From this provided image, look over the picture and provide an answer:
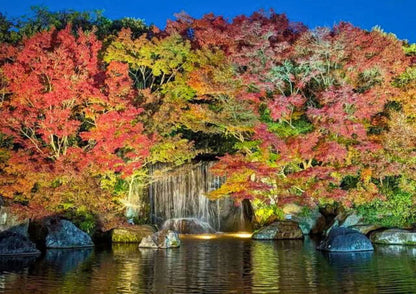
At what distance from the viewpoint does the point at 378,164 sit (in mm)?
19547

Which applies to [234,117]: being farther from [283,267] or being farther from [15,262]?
[15,262]

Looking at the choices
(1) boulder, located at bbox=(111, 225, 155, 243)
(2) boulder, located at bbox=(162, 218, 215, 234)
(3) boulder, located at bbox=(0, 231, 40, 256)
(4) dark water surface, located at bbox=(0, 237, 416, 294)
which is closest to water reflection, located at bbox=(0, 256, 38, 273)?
(4) dark water surface, located at bbox=(0, 237, 416, 294)

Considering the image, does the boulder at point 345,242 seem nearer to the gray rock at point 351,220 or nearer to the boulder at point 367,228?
the boulder at point 367,228

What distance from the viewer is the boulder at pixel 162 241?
1678 centimetres

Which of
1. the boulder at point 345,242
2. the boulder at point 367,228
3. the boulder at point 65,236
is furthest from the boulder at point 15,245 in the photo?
the boulder at point 367,228

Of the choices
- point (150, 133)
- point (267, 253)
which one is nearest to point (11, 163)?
point (150, 133)

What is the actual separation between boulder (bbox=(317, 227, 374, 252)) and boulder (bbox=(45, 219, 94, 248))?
27.9 feet

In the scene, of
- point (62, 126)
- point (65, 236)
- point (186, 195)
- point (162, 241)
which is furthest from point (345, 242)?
point (186, 195)

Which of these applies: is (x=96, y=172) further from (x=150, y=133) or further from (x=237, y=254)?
(x=237, y=254)

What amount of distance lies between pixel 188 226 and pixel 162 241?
8499mm

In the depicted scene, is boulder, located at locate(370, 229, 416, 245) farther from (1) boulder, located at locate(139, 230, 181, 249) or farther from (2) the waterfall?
(2) the waterfall

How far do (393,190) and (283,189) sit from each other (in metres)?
4.56

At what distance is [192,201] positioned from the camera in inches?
1043

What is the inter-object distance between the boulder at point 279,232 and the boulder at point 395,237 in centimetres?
337
